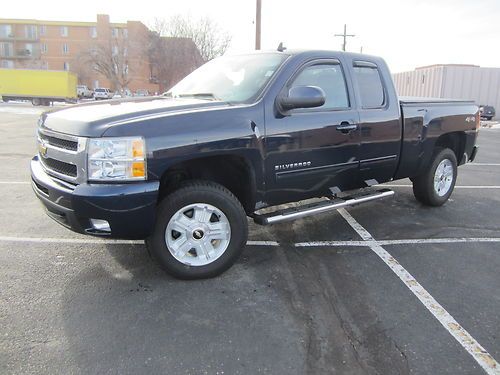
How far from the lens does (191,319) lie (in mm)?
3160

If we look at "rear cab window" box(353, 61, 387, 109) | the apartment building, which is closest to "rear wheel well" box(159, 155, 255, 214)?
"rear cab window" box(353, 61, 387, 109)

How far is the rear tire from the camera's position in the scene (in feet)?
19.9

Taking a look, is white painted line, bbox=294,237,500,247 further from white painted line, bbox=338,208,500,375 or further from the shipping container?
the shipping container

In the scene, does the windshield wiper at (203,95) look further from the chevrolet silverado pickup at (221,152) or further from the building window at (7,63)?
the building window at (7,63)

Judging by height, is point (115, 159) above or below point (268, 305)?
above

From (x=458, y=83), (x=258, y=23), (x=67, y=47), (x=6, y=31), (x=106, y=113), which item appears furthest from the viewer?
(x=6, y=31)

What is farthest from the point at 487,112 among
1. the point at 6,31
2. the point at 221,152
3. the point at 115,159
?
the point at 6,31

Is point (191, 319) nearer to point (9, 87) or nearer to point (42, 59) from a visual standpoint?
point (9, 87)

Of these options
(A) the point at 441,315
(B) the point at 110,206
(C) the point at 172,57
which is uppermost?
(C) the point at 172,57

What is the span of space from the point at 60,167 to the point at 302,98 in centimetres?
210

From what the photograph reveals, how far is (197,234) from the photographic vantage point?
3.71m

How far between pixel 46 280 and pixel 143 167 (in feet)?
4.39

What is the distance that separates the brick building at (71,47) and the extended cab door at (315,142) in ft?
187

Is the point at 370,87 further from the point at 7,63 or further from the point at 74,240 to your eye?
the point at 7,63
